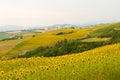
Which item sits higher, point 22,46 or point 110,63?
point 110,63

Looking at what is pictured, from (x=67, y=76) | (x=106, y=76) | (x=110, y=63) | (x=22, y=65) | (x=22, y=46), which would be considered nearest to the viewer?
(x=67, y=76)

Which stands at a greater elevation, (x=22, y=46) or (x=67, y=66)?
(x=67, y=66)

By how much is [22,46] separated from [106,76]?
81.8 m

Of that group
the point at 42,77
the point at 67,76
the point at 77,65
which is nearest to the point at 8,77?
the point at 42,77

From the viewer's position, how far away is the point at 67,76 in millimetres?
12742

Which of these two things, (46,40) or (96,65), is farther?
(46,40)

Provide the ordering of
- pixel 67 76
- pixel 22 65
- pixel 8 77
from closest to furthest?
pixel 8 77 → pixel 67 76 → pixel 22 65

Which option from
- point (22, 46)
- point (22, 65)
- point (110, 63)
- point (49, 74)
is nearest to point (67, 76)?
point (49, 74)

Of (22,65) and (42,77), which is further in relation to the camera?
(22,65)

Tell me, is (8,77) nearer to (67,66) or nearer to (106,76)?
(67,66)

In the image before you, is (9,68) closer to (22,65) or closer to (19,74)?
(22,65)

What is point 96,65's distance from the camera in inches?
562

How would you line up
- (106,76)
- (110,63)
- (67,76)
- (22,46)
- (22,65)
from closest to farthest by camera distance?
(67,76) < (106,76) < (110,63) < (22,65) < (22,46)

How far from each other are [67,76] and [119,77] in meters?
2.35
